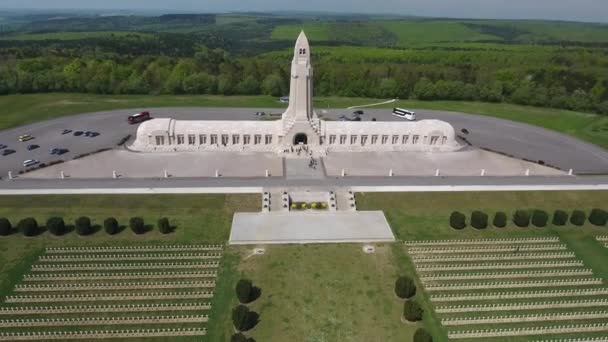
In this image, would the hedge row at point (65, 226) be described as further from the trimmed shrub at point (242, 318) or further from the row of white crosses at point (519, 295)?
the row of white crosses at point (519, 295)

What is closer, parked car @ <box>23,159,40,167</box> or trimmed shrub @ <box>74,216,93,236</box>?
trimmed shrub @ <box>74,216,93,236</box>

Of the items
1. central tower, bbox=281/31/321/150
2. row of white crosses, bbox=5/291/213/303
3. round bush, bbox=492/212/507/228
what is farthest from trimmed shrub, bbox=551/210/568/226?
row of white crosses, bbox=5/291/213/303

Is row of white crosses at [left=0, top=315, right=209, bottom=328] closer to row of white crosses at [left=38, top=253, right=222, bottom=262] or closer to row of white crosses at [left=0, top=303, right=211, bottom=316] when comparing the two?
row of white crosses at [left=0, top=303, right=211, bottom=316]

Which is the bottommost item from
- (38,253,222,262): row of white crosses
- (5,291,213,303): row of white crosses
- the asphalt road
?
(5,291,213,303): row of white crosses

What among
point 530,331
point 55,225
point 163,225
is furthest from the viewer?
point 163,225

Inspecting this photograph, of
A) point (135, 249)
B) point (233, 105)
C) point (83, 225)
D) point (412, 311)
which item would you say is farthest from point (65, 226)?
point (233, 105)

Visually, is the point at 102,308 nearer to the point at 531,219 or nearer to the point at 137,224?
the point at 137,224

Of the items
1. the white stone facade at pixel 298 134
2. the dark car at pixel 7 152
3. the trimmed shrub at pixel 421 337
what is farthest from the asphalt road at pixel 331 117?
the trimmed shrub at pixel 421 337
